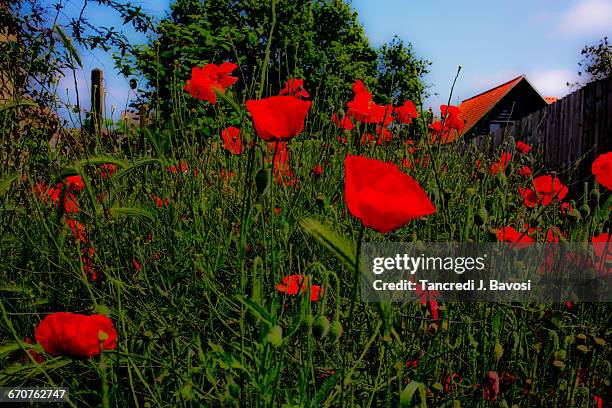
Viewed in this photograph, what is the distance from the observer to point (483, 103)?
2328 cm

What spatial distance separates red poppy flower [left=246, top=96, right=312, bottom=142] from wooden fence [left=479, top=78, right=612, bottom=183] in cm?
544

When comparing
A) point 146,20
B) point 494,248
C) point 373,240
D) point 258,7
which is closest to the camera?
point 494,248

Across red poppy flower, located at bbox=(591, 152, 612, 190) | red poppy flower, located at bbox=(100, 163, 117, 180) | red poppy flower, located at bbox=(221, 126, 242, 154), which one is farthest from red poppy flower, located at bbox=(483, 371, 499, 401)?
red poppy flower, located at bbox=(221, 126, 242, 154)

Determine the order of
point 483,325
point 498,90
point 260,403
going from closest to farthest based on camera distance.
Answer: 1. point 260,403
2. point 483,325
3. point 498,90

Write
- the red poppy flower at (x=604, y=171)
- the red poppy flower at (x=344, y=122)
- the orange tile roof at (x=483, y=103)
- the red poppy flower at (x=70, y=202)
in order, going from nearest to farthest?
the red poppy flower at (x=604, y=171) < the red poppy flower at (x=70, y=202) < the red poppy flower at (x=344, y=122) < the orange tile roof at (x=483, y=103)

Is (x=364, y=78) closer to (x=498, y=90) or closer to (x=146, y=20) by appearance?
(x=146, y=20)

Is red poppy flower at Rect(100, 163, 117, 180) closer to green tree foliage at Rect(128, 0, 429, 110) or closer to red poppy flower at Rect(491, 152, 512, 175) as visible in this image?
red poppy flower at Rect(491, 152, 512, 175)

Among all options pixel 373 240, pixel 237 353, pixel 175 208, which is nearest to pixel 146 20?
pixel 175 208

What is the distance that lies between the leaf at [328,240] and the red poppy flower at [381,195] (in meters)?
0.14

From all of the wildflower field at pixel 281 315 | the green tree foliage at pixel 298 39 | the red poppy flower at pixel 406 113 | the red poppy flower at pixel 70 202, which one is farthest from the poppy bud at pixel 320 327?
the green tree foliage at pixel 298 39

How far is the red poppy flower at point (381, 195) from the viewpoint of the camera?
80 cm

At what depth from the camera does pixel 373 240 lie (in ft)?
5.22

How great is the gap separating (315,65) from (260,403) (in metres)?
9.00

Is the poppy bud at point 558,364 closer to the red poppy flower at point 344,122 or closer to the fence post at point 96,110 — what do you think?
the red poppy flower at point 344,122
